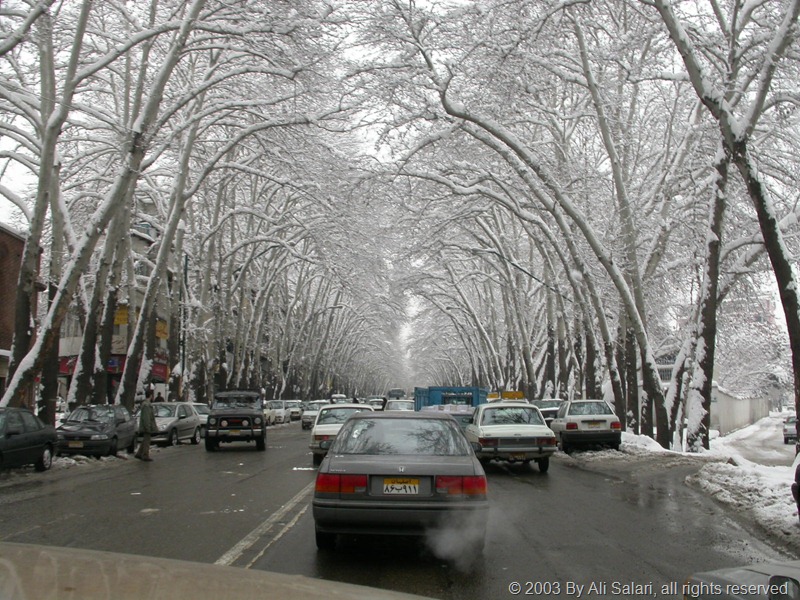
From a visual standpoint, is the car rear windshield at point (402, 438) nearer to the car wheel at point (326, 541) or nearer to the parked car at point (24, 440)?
the car wheel at point (326, 541)

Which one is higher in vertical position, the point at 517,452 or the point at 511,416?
the point at 511,416

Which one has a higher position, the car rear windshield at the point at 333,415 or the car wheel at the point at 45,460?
the car rear windshield at the point at 333,415

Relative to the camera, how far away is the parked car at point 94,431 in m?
20.2

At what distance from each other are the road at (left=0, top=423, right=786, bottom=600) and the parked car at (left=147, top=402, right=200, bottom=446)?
1048 cm

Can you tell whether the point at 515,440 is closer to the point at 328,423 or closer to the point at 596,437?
the point at 328,423

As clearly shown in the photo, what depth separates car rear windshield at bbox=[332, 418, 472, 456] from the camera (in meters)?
8.17

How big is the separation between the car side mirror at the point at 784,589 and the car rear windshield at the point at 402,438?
198 inches

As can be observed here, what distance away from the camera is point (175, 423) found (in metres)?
27.0

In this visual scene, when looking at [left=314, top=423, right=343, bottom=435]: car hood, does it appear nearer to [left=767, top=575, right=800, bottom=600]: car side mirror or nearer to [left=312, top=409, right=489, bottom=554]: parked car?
[left=312, top=409, right=489, bottom=554]: parked car

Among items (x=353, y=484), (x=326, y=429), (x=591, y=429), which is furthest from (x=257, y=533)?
(x=591, y=429)

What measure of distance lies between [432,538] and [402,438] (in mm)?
1109

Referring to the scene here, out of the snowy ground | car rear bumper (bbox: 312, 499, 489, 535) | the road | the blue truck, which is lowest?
the road

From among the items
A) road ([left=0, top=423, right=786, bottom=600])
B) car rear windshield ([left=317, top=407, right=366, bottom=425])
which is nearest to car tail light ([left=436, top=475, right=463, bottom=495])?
road ([left=0, top=423, right=786, bottom=600])

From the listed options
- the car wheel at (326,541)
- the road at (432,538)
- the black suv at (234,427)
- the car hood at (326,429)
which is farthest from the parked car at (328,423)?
the car wheel at (326,541)
